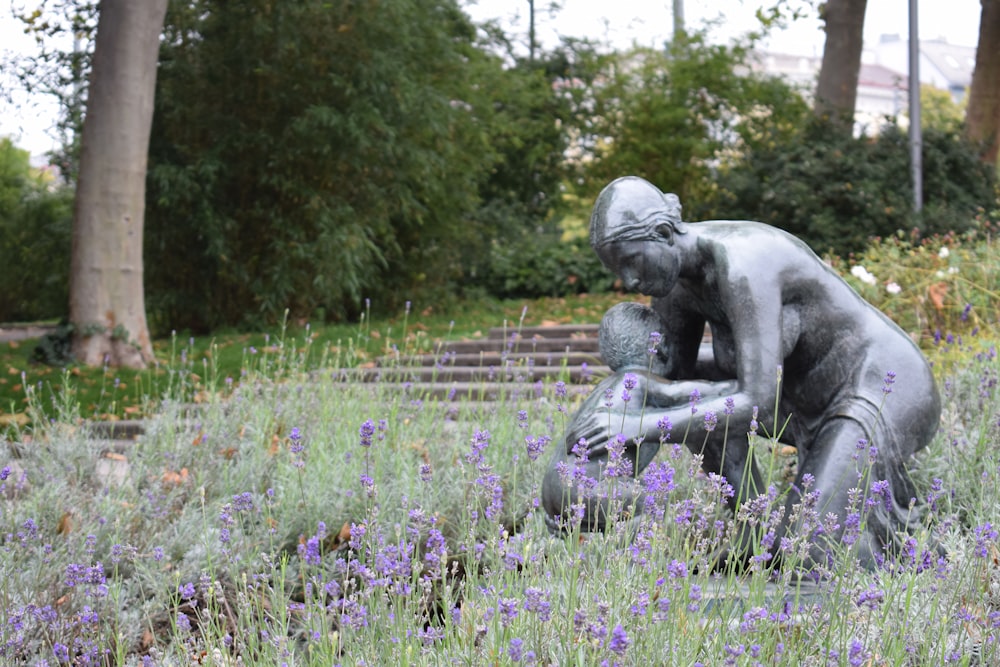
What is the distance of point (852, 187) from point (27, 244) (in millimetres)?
14318

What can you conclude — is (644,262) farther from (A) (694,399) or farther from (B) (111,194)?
(B) (111,194)

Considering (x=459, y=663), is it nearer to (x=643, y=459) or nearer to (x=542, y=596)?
(x=542, y=596)

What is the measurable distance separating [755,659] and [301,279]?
1133 cm

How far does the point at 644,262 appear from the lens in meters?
3.38

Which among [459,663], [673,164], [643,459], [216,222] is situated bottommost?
[459,663]

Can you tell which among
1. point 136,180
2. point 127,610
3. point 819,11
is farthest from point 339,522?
point 819,11

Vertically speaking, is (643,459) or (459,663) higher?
(643,459)

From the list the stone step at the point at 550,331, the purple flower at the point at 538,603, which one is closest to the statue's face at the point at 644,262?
the purple flower at the point at 538,603

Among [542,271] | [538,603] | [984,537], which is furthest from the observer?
[542,271]

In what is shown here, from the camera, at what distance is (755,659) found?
7.61ft

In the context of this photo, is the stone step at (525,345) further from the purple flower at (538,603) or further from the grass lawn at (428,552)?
the purple flower at (538,603)

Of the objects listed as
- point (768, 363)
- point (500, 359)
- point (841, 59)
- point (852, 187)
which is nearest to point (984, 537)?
point (768, 363)

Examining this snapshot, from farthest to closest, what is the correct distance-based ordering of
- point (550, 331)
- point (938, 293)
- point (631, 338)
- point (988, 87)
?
point (988, 87) < point (550, 331) < point (938, 293) < point (631, 338)

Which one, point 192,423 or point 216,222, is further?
point 216,222
